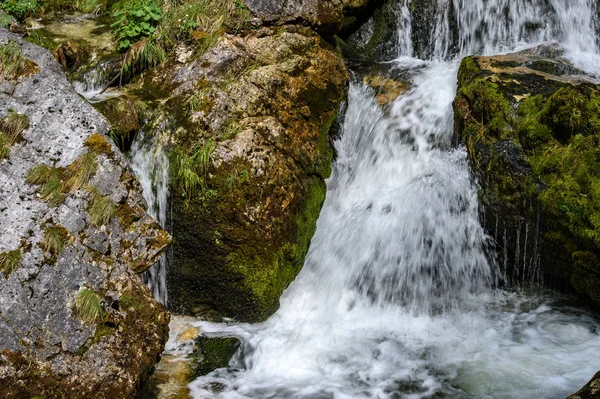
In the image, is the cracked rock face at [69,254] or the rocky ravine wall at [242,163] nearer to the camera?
the cracked rock face at [69,254]

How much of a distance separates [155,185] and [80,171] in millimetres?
1091

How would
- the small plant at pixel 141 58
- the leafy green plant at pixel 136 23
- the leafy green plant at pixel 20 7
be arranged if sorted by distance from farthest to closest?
1. the leafy green plant at pixel 20 7
2. the leafy green plant at pixel 136 23
3. the small plant at pixel 141 58

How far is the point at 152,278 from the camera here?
5.75 meters

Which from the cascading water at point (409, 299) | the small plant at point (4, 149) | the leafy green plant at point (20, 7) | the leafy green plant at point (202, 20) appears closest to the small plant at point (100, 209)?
the small plant at point (4, 149)

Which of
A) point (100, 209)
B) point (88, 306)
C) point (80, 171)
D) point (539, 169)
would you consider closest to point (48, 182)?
point (80, 171)

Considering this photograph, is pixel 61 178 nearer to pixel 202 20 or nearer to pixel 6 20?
pixel 202 20

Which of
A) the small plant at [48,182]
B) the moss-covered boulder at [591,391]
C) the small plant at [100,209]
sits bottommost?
the moss-covered boulder at [591,391]

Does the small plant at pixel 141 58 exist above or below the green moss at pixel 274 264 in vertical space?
above

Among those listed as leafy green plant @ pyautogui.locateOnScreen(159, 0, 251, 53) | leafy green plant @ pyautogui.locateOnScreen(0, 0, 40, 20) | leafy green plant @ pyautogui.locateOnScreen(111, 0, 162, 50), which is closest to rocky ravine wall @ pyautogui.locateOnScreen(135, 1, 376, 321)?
leafy green plant @ pyautogui.locateOnScreen(159, 0, 251, 53)

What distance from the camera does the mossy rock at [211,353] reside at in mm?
4941

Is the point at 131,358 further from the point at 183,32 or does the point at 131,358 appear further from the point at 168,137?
the point at 183,32

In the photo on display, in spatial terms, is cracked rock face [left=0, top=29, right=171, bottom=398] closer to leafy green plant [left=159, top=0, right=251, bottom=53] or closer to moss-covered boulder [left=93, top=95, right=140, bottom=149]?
moss-covered boulder [left=93, top=95, right=140, bottom=149]

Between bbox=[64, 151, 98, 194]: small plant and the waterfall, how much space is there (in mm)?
955

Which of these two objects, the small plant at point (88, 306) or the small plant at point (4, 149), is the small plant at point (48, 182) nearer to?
the small plant at point (4, 149)
